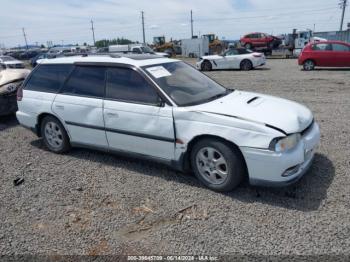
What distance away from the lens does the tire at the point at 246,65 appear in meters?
18.3

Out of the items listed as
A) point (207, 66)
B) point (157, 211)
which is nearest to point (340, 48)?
point (207, 66)

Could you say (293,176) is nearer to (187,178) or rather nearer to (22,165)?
(187,178)

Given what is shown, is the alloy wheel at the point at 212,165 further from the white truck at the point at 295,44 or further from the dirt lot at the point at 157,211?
the white truck at the point at 295,44

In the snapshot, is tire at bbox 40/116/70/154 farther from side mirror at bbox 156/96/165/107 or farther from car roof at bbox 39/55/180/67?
side mirror at bbox 156/96/165/107

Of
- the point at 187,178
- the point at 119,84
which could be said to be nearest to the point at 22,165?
the point at 119,84

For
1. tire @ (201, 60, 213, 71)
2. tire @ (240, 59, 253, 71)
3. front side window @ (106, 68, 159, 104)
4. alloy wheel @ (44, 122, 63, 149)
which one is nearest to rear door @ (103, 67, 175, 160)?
front side window @ (106, 68, 159, 104)

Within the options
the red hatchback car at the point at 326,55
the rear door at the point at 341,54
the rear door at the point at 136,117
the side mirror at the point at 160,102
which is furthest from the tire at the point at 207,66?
the side mirror at the point at 160,102

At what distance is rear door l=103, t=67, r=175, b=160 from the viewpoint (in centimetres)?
387

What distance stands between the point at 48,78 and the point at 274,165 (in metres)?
3.80

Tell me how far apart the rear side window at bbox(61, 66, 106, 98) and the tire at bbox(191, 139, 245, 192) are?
168 centimetres

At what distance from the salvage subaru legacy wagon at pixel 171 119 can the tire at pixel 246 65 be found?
47.3ft

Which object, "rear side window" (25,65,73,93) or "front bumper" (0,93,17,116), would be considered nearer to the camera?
"rear side window" (25,65,73,93)

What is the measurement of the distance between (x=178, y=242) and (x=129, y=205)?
90cm

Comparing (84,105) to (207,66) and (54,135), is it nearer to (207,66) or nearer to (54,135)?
(54,135)
